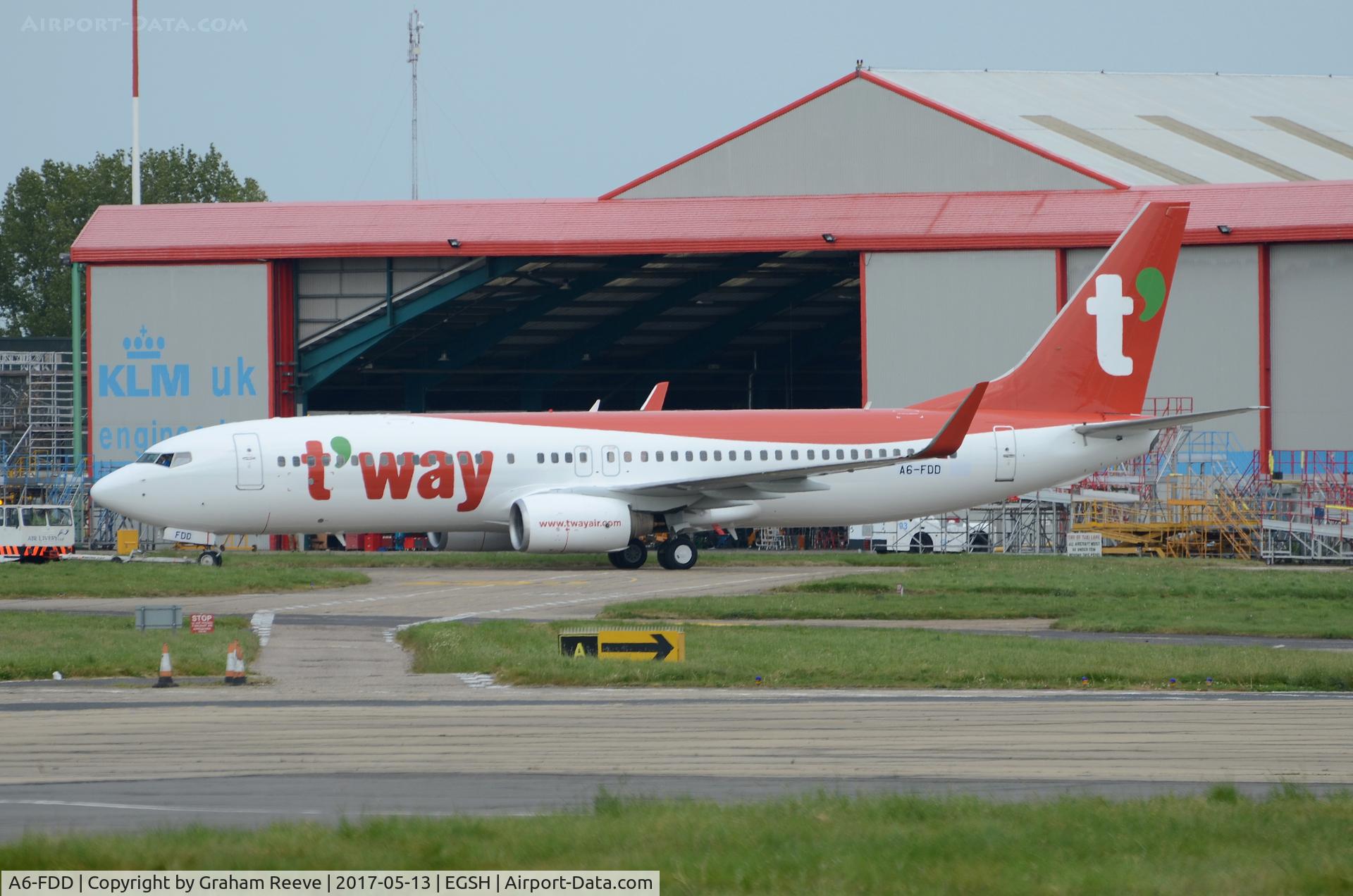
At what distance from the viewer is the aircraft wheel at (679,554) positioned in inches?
1473

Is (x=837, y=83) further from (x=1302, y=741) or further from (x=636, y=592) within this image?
(x=1302, y=741)

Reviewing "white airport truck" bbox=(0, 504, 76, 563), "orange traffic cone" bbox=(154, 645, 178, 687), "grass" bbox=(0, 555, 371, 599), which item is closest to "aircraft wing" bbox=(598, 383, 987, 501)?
"grass" bbox=(0, 555, 371, 599)

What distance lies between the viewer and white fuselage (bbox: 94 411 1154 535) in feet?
117

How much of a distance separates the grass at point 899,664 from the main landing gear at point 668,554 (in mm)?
15392

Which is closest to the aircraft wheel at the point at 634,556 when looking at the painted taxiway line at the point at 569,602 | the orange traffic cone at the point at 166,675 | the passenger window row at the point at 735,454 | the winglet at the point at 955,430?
the passenger window row at the point at 735,454

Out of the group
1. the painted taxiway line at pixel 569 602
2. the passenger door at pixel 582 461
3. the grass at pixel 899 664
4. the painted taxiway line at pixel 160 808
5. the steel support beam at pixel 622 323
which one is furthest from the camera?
the steel support beam at pixel 622 323

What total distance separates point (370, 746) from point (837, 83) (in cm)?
4107

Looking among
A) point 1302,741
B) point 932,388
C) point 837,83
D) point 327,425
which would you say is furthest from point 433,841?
point 837,83

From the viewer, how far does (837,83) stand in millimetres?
51094

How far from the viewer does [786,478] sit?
36031 mm

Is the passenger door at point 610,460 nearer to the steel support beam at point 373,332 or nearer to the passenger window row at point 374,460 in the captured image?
the passenger window row at point 374,460

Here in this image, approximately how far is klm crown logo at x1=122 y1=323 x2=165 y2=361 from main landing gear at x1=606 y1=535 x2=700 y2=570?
19256 mm

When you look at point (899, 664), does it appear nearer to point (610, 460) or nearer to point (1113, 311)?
point (610, 460)

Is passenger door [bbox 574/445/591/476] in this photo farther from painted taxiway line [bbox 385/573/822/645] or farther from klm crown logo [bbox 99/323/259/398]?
klm crown logo [bbox 99/323/259/398]
